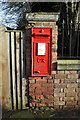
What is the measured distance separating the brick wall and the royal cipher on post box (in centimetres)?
13

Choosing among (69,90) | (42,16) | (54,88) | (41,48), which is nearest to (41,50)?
(41,48)

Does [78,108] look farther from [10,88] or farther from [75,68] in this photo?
[10,88]

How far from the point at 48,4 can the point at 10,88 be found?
15.8 feet

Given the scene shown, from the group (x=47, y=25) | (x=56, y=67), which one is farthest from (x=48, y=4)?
(x=56, y=67)

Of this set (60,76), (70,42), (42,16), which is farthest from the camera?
(70,42)

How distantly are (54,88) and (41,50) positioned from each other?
990 millimetres

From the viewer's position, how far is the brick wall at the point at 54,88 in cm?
318

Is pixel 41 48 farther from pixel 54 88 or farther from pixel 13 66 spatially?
pixel 54 88

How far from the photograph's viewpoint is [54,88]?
322 cm

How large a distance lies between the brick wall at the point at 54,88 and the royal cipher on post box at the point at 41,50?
130 mm

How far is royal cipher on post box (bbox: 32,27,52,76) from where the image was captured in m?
2.98

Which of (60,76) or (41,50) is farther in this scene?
(60,76)

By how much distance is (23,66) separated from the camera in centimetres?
320

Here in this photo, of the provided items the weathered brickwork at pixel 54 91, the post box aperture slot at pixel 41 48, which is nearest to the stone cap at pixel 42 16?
the post box aperture slot at pixel 41 48
